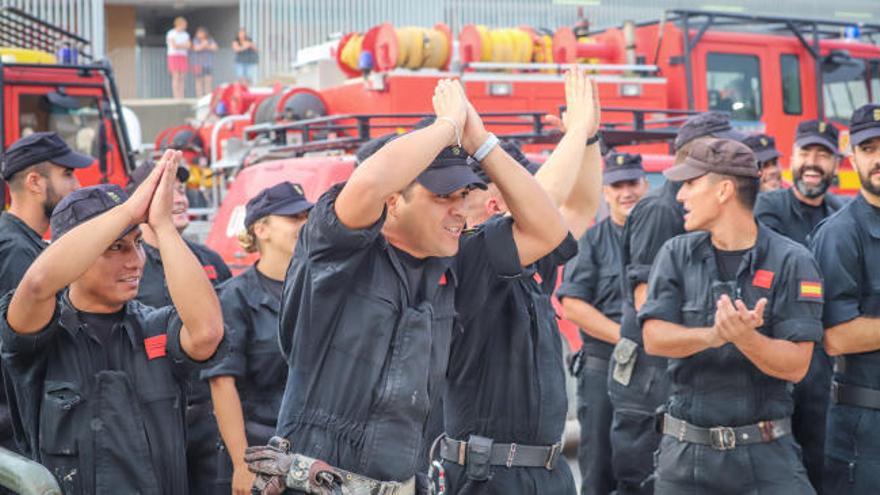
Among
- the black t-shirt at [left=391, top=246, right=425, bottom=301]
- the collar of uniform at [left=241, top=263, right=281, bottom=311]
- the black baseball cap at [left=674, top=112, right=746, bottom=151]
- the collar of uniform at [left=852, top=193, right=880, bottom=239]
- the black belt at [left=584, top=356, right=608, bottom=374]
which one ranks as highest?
the black baseball cap at [left=674, top=112, right=746, bottom=151]

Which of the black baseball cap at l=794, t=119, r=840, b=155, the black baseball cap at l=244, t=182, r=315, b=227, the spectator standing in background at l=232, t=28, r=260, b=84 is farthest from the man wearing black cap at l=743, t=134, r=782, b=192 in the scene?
the spectator standing in background at l=232, t=28, r=260, b=84

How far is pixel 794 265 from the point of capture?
523cm

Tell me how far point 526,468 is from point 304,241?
1.36m

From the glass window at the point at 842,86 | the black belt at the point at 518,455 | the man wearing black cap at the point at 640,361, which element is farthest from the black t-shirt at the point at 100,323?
the glass window at the point at 842,86

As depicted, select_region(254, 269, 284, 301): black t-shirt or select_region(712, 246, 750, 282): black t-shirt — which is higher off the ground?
select_region(712, 246, 750, 282): black t-shirt

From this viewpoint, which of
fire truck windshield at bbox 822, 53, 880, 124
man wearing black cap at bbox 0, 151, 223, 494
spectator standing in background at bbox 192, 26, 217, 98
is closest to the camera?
man wearing black cap at bbox 0, 151, 223, 494

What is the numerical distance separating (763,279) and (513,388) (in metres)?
1.14

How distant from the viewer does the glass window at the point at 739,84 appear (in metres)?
14.3

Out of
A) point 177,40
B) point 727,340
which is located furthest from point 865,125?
point 177,40

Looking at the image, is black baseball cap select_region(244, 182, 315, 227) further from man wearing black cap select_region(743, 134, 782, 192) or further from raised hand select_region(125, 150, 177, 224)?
man wearing black cap select_region(743, 134, 782, 192)

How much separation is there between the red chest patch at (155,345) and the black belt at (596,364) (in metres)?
3.43

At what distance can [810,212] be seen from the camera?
288 inches

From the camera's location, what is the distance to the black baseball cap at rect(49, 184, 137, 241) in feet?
15.0

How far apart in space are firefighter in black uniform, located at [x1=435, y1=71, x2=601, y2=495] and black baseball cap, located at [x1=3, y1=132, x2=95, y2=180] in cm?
243
